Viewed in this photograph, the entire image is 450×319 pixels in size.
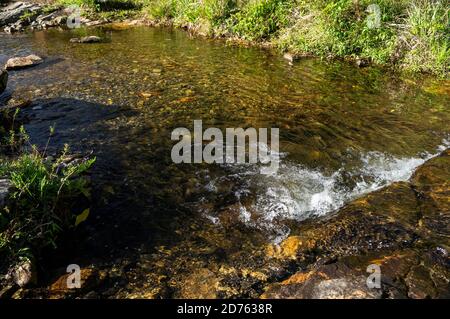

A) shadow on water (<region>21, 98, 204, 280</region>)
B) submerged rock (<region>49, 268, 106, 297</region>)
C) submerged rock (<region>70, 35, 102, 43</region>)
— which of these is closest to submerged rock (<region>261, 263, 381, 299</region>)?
shadow on water (<region>21, 98, 204, 280</region>)

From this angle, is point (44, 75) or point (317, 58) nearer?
point (44, 75)

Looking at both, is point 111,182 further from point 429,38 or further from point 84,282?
point 429,38

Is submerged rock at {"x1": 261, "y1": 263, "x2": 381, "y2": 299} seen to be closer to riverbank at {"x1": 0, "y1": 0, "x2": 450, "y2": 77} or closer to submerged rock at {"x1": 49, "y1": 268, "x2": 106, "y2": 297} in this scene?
submerged rock at {"x1": 49, "y1": 268, "x2": 106, "y2": 297}

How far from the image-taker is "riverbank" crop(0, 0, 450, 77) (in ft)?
34.1

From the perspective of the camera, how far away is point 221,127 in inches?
284

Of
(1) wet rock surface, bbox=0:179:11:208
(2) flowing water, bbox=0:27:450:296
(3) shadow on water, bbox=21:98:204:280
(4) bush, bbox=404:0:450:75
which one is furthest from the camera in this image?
(4) bush, bbox=404:0:450:75

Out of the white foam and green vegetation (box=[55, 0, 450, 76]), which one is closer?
the white foam

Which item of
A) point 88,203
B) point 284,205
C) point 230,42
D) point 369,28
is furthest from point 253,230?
point 230,42

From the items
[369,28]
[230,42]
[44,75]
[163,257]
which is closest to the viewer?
[163,257]

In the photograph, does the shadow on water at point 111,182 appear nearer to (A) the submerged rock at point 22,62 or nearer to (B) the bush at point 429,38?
(A) the submerged rock at point 22,62

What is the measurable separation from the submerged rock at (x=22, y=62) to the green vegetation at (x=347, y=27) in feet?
21.8

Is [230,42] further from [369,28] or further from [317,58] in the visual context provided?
[369,28]

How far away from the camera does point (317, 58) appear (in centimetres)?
1188

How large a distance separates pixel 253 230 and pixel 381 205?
1676 millimetres
